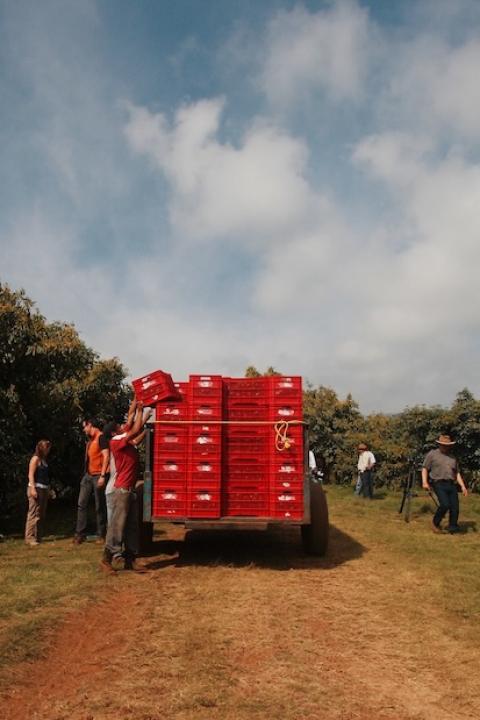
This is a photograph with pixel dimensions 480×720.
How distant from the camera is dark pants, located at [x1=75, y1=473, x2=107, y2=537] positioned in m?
9.98

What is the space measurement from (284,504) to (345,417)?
19995mm

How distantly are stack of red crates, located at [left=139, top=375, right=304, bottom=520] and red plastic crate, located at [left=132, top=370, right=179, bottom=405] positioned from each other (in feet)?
0.40

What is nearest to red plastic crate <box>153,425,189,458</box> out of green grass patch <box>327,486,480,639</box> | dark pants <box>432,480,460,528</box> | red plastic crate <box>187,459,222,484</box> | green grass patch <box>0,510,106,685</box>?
red plastic crate <box>187,459,222,484</box>

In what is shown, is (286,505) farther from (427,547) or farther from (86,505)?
(86,505)

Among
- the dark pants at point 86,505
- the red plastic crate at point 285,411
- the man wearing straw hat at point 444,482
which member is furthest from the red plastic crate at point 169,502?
the man wearing straw hat at point 444,482

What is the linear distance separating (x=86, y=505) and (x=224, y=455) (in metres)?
3.15

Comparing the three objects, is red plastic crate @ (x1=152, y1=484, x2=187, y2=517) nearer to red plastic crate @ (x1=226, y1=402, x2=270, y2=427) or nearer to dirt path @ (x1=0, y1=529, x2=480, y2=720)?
dirt path @ (x1=0, y1=529, x2=480, y2=720)

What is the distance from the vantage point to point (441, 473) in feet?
36.4

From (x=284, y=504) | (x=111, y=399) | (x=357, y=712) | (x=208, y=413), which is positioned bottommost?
(x=357, y=712)

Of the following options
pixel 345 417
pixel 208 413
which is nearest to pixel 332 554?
pixel 208 413

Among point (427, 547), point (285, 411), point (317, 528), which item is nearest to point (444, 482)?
point (427, 547)

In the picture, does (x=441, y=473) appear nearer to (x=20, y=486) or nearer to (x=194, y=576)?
(x=194, y=576)

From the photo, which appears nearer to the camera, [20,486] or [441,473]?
[441,473]

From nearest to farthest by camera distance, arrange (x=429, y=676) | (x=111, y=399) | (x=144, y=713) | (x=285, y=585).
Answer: (x=144, y=713) < (x=429, y=676) < (x=285, y=585) < (x=111, y=399)
